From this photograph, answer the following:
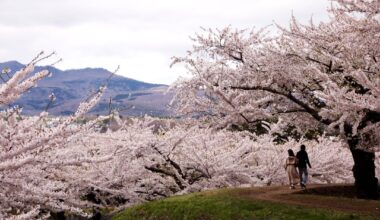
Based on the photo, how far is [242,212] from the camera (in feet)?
51.6

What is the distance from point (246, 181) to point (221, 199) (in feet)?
20.5

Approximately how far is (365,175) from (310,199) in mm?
2887

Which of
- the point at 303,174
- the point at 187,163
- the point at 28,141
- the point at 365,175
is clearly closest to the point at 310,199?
the point at 303,174

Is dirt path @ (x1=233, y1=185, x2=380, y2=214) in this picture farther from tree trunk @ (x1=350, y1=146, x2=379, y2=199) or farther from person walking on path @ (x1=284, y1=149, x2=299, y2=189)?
tree trunk @ (x1=350, y1=146, x2=379, y2=199)

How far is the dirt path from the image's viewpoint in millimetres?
15117

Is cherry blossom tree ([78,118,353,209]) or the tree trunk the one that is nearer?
the tree trunk

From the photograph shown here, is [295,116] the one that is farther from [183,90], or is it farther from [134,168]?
[134,168]

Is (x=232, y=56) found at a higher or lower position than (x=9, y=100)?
higher

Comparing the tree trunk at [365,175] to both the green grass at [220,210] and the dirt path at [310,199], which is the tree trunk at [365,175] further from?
the green grass at [220,210]

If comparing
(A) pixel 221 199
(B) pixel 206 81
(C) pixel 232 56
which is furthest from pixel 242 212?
(C) pixel 232 56

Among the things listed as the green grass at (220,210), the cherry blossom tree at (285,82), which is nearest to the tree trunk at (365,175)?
the cherry blossom tree at (285,82)

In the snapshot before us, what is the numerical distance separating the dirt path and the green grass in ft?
1.82

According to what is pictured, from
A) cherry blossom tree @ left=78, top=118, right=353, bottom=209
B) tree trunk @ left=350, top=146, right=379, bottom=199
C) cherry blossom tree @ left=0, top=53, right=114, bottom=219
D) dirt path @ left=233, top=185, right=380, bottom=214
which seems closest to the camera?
cherry blossom tree @ left=0, top=53, right=114, bottom=219

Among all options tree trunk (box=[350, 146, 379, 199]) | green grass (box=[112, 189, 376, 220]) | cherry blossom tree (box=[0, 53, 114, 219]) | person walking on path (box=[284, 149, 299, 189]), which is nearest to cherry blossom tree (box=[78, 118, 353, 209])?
green grass (box=[112, 189, 376, 220])
